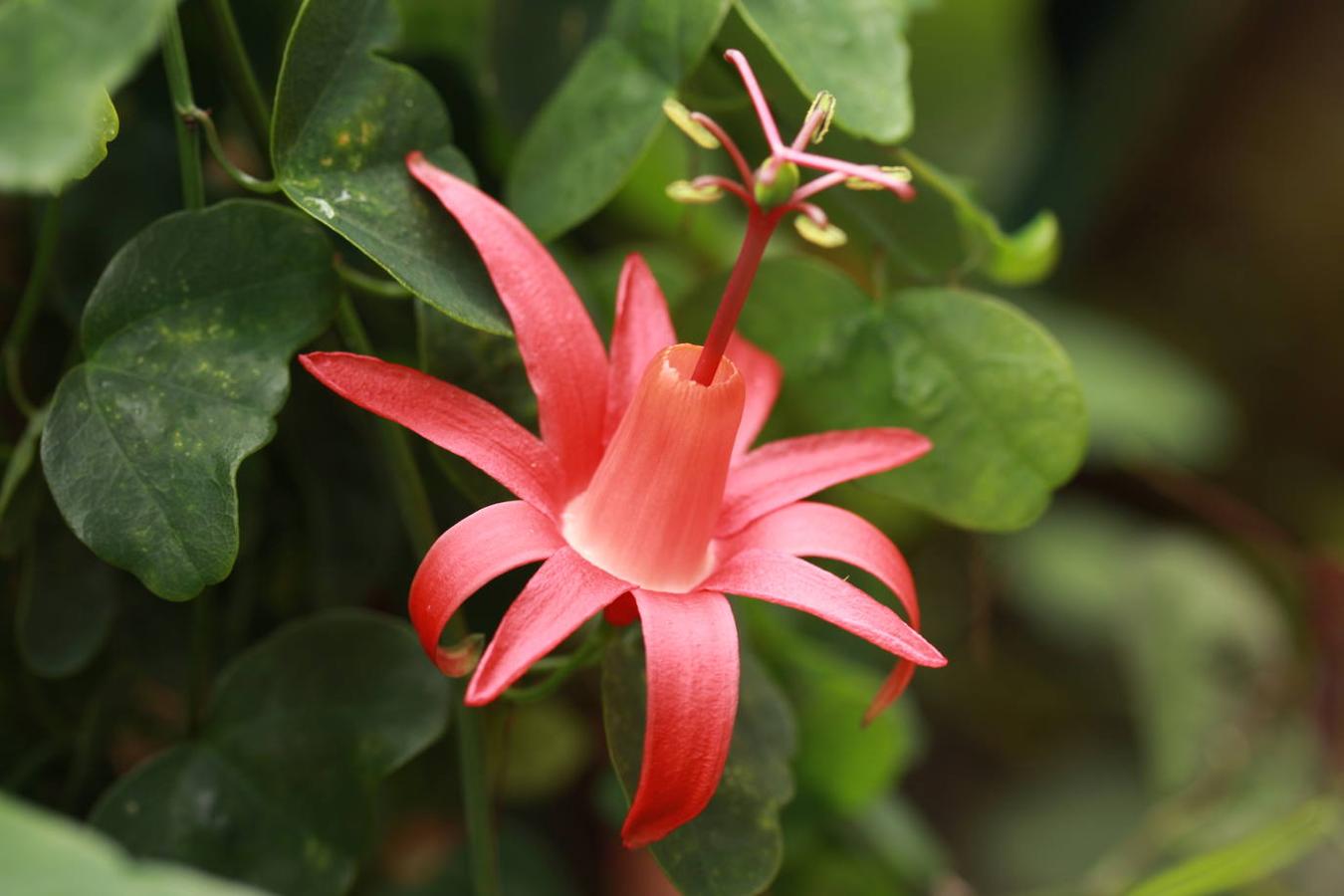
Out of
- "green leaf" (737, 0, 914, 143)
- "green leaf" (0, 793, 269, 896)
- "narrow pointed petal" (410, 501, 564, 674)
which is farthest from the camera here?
"green leaf" (737, 0, 914, 143)

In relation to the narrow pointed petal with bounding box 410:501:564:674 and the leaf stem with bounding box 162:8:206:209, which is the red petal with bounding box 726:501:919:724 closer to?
the narrow pointed petal with bounding box 410:501:564:674

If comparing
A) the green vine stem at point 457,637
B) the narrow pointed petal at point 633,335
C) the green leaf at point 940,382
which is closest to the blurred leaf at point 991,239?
the green leaf at point 940,382

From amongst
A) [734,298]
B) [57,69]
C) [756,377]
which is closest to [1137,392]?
[756,377]

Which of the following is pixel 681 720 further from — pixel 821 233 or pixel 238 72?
pixel 238 72

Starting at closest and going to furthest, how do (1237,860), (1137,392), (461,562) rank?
(461,562) < (1237,860) < (1137,392)

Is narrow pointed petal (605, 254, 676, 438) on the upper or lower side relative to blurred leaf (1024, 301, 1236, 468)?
upper

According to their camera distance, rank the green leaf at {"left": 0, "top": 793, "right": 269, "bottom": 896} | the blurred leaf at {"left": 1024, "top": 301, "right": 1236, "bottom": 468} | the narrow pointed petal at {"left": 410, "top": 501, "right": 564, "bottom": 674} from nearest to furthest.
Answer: the green leaf at {"left": 0, "top": 793, "right": 269, "bottom": 896} < the narrow pointed petal at {"left": 410, "top": 501, "right": 564, "bottom": 674} < the blurred leaf at {"left": 1024, "top": 301, "right": 1236, "bottom": 468}

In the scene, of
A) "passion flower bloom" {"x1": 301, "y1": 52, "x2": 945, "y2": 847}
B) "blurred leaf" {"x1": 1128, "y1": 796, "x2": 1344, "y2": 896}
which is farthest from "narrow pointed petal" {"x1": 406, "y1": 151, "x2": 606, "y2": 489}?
"blurred leaf" {"x1": 1128, "y1": 796, "x2": 1344, "y2": 896}
